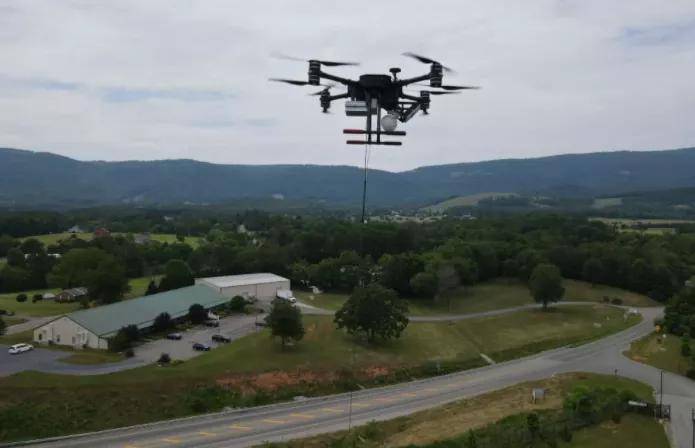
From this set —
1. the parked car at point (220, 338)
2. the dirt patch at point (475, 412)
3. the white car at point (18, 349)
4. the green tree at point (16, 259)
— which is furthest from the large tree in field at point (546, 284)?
the green tree at point (16, 259)

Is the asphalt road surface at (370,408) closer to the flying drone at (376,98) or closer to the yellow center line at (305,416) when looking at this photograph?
the yellow center line at (305,416)

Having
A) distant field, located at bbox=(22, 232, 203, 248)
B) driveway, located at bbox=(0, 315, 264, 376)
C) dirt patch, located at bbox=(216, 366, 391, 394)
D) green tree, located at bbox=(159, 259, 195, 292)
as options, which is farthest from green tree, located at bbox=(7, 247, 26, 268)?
dirt patch, located at bbox=(216, 366, 391, 394)

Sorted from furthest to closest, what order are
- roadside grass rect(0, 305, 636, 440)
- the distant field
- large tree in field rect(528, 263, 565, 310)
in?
the distant field
large tree in field rect(528, 263, 565, 310)
roadside grass rect(0, 305, 636, 440)

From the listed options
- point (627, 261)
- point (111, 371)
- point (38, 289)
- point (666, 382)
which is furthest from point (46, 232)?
point (666, 382)

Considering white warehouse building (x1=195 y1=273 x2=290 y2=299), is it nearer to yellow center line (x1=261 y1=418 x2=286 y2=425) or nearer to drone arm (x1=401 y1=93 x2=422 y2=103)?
yellow center line (x1=261 y1=418 x2=286 y2=425)

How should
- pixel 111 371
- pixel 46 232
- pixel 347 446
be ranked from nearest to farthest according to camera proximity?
pixel 347 446 < pixel 111 371 < pixel 46 232

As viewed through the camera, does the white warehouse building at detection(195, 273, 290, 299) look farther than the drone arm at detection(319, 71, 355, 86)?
Yes

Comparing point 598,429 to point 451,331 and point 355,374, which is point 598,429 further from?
point 451,331
